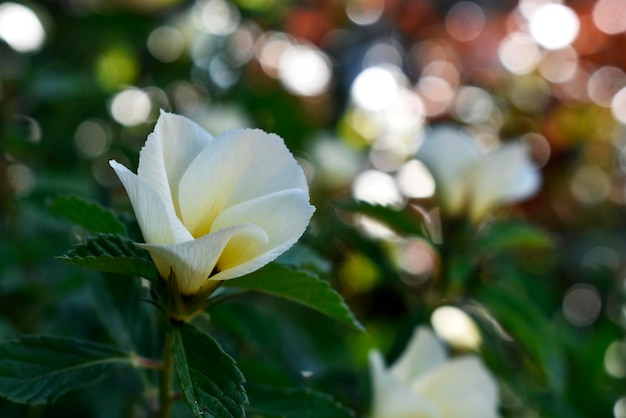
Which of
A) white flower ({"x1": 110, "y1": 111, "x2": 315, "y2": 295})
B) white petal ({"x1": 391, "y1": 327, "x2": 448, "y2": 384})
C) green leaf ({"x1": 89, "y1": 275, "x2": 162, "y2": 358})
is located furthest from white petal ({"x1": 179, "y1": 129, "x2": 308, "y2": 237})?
white petal ({"x1": 391, "y1": 327, "x2": 448, "y2": 384})

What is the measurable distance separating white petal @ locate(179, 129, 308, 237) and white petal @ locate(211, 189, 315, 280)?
0.8 inches

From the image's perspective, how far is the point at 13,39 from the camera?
1648 millimetres

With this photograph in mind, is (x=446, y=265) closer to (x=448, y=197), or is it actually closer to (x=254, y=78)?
(x=448, y=197)

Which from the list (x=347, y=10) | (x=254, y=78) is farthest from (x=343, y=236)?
(x=347, y=10)

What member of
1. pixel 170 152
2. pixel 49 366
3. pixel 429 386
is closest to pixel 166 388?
pixel 49 366

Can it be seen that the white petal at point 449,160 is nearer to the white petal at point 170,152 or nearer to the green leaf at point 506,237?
the green leaf at point 506,237

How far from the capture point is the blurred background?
3.66 feet

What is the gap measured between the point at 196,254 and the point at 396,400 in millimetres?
354

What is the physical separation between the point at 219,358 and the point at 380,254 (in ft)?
2.13

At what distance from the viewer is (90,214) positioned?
0.64 metres

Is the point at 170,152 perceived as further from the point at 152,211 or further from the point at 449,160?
the point at 449,160

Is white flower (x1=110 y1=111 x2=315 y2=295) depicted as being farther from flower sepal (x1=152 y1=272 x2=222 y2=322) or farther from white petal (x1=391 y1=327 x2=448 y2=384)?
white petal (x1=391 y1=327 x2=448 y2=384)

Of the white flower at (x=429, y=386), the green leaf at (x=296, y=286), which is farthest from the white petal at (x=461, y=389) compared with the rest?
the green leaf at (x=296, y=286)

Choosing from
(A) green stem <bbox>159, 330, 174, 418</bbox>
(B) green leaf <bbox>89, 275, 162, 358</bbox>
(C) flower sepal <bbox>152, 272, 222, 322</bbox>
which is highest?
(C) flower sepal <bbox>152, 272, 222, 322</bbox>
